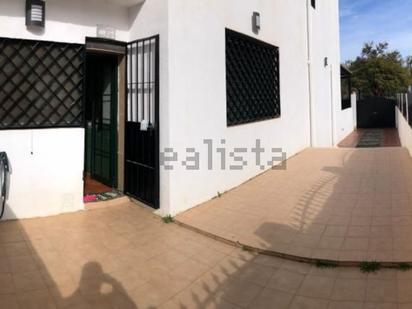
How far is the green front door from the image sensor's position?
20.4 ft

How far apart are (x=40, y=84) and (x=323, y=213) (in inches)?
170

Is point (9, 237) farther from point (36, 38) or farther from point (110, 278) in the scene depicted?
point (36, 38)

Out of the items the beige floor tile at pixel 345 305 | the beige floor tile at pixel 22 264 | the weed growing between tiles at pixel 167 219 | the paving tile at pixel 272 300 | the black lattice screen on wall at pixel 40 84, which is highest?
the black lattice screen on wall at pixel 40 84

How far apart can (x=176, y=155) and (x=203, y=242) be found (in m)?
1.35

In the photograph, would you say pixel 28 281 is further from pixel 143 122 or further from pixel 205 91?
pixel 205 91

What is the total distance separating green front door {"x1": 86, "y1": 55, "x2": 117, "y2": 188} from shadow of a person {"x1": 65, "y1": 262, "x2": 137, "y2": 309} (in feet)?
9.51

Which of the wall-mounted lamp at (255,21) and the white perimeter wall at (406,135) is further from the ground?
the wall-mounted lamp at (255,21)

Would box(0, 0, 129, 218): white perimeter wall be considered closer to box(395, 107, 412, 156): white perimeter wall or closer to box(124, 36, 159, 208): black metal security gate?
box(124, 36, 159, 208): black metal security gate

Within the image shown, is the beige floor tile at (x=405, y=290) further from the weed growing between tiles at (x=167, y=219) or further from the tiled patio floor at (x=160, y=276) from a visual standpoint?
the weed growing between tiles at (x=167, y=219)

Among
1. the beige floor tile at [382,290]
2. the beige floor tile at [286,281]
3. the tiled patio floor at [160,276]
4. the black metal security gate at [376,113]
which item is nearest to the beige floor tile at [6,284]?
the tiled patio floor at [160,276]

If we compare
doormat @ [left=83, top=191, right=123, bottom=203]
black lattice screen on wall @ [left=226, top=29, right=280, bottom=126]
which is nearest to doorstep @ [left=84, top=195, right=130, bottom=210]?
doormat @ [left=83, top=191, right=123, bottom=203]

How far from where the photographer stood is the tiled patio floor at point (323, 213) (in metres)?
3.92

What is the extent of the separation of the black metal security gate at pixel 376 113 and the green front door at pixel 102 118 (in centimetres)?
2204

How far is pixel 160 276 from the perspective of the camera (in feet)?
11.5
